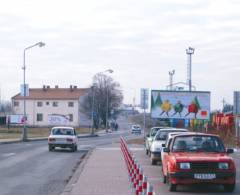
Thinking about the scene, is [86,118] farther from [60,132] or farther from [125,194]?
[125,194]

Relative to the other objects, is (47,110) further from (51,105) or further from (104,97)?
(104,97)

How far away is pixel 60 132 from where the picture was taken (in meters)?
40.1

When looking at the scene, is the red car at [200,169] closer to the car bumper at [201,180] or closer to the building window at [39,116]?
the car bumper at [201,180]

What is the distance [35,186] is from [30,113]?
12790 centimetres

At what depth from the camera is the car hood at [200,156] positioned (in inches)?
608

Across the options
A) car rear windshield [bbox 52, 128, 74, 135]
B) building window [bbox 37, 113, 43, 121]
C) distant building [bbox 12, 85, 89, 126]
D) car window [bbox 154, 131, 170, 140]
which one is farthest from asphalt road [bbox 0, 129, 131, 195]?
building window [bbox 37, 113, 43, 121]

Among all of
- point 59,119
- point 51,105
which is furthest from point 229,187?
point 51,105

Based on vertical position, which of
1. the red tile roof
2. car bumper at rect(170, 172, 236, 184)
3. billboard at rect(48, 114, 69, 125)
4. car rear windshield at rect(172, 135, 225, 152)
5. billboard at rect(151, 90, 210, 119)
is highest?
the red tile roof

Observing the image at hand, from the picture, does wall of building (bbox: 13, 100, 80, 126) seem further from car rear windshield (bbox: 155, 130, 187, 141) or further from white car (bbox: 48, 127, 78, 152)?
car rear windshield (bbox: 155, 130, 187, 141)

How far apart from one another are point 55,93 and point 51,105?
4559 millimetres

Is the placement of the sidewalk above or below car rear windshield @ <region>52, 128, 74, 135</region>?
below

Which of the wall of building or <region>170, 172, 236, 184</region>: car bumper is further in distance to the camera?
the wall of building

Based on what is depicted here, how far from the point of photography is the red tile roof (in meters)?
146

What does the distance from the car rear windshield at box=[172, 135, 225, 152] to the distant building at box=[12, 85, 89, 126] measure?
12114cm
